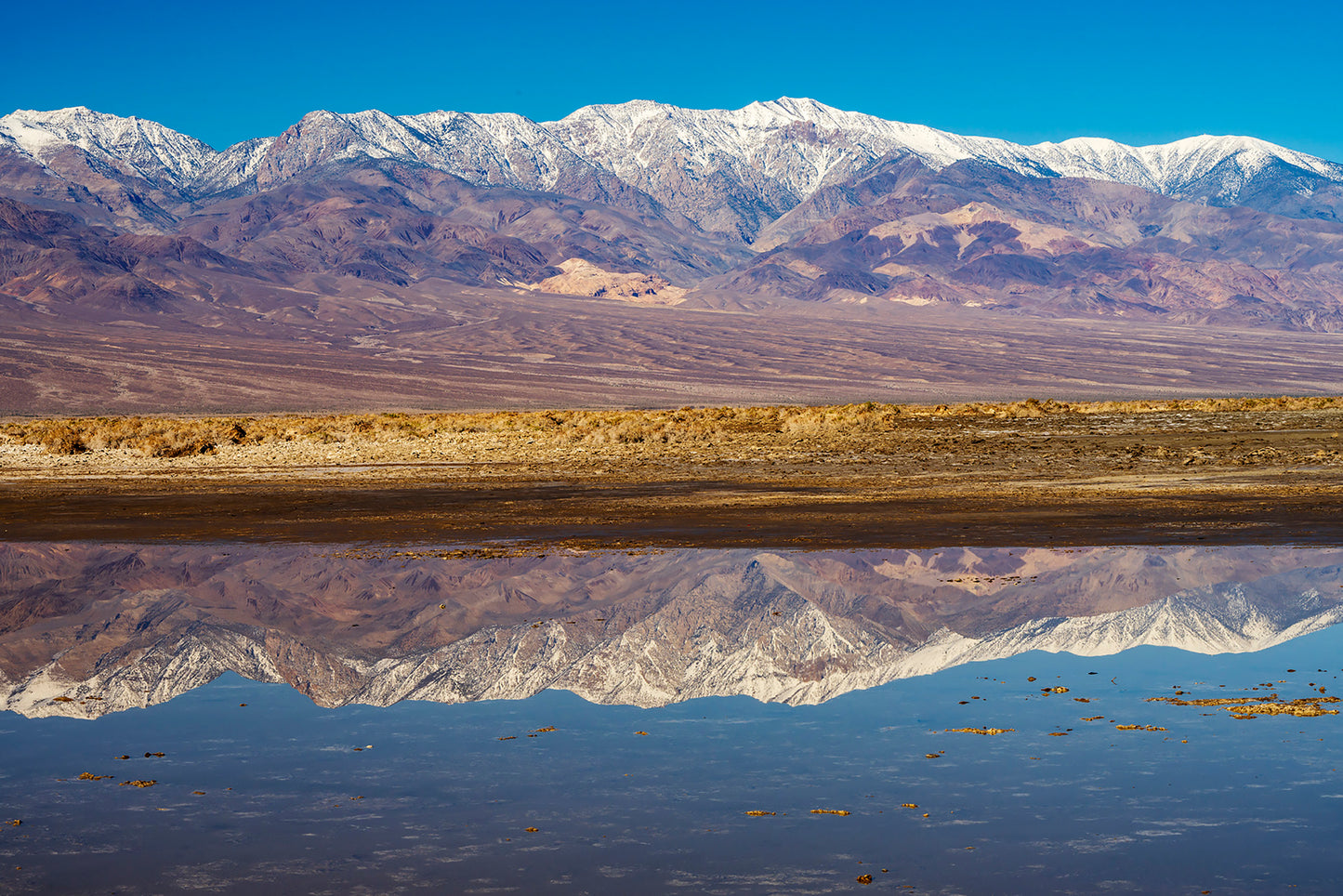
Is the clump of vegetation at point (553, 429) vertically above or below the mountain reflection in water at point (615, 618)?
above

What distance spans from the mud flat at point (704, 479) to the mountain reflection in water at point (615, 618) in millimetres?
2958

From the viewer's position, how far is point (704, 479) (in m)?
31.2

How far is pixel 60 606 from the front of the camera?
579 inches

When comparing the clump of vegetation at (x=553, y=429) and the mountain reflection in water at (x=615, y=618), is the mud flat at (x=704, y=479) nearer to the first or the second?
the clump of vegetation at (x=553, y=429)

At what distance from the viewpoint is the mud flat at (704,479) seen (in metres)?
21.8

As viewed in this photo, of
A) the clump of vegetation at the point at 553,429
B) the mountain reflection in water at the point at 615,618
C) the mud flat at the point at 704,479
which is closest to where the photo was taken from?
the mountain reflection in water at the point at 615,618

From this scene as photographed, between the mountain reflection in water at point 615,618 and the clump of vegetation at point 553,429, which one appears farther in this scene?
the clump of vegetation at point 553,429

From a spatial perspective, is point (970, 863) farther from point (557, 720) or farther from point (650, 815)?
point (557, 720)

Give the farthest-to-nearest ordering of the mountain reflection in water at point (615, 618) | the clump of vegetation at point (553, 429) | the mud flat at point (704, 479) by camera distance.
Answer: the clump of vegetation at point (553, 429) < the mud flat at point (704, 479) < the mountain reflection in water at point (615, 618)

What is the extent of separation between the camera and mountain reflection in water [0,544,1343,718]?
10.9m

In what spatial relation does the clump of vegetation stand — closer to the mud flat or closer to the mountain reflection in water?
the mud flat

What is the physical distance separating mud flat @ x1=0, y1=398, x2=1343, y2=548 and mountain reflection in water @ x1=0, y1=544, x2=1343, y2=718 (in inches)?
116

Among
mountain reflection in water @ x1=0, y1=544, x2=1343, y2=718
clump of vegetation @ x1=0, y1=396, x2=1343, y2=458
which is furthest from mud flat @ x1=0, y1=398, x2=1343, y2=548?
mountain reflection in water @ x1=0, y1=544, x2=1343, y2=718

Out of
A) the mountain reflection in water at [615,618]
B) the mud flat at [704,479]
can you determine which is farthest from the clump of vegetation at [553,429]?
the mountain reflection in water at [615,618]
